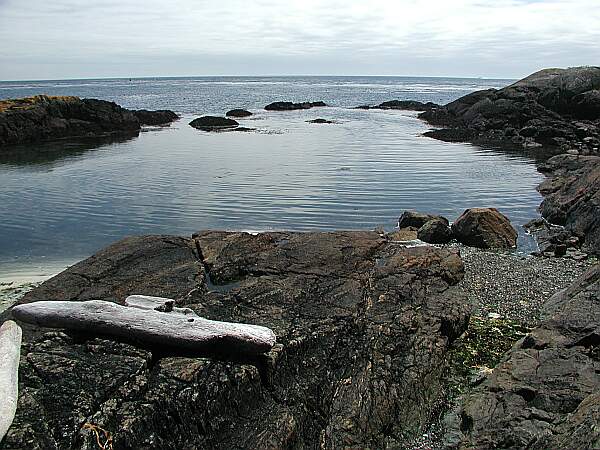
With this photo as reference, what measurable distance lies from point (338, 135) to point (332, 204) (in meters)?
22.2

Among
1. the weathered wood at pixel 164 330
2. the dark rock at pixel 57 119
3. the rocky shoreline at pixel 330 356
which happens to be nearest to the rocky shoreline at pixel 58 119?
the dark rock at pixel 57 119

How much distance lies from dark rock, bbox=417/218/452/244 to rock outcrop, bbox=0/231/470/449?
3666 millimetres

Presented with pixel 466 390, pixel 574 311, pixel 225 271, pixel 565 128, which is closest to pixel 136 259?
pixel 225 271

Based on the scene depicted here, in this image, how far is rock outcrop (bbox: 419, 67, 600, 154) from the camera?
3703 centimetres

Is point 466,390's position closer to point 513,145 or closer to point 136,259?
point 136,259

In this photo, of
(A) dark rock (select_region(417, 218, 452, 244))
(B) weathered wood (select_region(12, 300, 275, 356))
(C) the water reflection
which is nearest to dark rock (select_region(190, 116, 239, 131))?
(C) the water reflection

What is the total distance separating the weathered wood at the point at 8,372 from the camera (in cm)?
517

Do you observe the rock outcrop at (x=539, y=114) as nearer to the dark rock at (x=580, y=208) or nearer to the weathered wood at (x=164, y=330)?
the dark rock at (x=580, y=208)

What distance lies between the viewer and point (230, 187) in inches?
860

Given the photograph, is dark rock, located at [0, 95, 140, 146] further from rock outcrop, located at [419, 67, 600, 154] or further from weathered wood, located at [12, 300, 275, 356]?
weathered wood, located at [12, 300, 275, 356]

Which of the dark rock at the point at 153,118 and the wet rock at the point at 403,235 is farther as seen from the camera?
the dark rock at the point at 153,118

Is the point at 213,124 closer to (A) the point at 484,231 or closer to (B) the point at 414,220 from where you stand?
(B) the point at 414,220

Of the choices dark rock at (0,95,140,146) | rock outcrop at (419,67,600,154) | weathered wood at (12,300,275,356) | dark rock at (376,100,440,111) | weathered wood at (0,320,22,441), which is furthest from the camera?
dark rock at (376,100,440,111)

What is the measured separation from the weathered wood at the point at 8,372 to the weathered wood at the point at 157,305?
4.71ft
